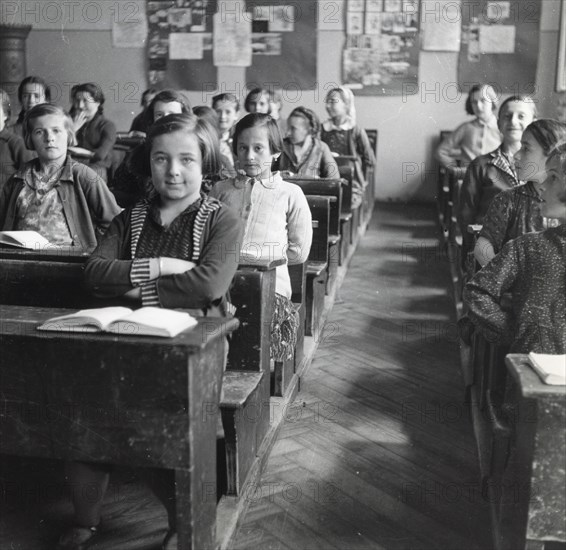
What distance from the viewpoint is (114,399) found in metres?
1.74

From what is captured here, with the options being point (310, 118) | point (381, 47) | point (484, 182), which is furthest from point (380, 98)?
point (484, 182)

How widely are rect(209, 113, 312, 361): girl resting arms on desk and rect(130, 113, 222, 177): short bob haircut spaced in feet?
2.34

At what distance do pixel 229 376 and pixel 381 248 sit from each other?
15.1 ft

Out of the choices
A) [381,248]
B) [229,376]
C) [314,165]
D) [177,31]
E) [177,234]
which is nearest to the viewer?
[177,234]

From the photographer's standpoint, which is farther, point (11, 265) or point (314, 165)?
point (314, 165)

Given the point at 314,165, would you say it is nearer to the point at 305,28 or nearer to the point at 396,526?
the point at 396,526

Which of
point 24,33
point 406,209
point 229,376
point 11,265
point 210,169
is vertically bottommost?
point 406,209

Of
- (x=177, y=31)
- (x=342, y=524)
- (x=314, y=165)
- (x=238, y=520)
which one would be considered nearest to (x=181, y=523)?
(x=238, y=520)

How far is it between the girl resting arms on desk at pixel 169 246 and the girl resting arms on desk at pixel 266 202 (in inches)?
30.3

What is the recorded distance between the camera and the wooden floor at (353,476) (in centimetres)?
212

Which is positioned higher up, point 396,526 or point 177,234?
point 177,234

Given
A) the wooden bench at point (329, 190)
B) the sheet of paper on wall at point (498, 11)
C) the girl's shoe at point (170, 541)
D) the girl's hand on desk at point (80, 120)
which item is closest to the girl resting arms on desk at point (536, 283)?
the girl's shoe at point (170, 541)

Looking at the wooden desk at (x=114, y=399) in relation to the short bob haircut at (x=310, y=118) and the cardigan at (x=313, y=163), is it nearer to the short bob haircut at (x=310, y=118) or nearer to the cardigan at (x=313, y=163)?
the cardigan at (x=313, y=163)

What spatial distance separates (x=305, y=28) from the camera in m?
9.93
